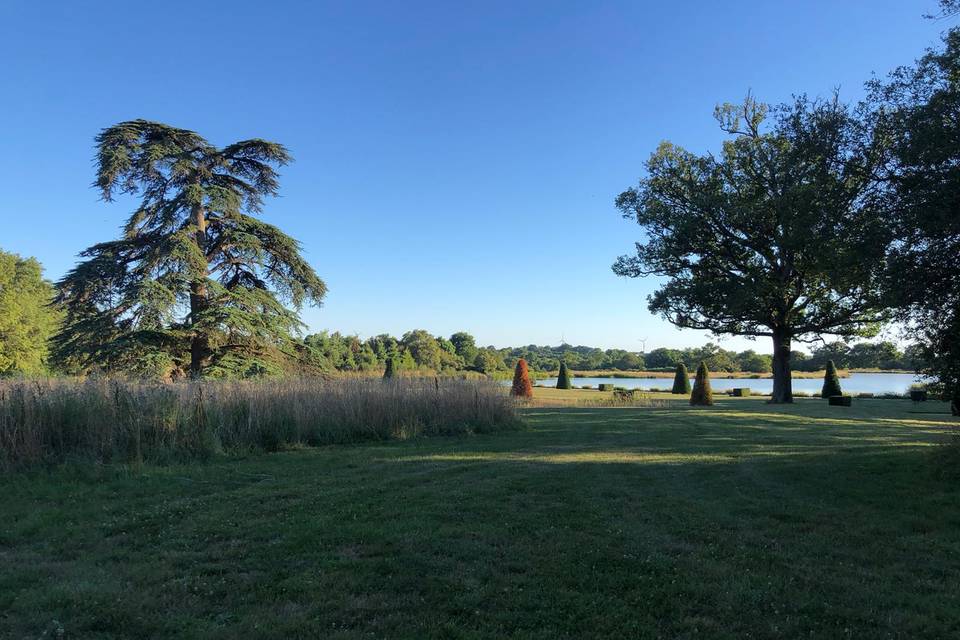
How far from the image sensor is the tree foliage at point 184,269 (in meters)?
21.2

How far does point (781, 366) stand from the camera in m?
31.9

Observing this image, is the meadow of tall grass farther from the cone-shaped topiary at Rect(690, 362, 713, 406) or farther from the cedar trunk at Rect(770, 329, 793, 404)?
the cedar trunk at Rect(770, 329, 793, 404)

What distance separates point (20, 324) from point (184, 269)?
24.4 meters

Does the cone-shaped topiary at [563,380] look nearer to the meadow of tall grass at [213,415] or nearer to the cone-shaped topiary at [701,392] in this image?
the cone-shaped topiary at [701,392]

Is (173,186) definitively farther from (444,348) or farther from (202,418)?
(444,348)

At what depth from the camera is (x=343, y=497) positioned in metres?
6.70

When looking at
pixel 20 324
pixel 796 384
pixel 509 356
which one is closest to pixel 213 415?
pixel 20 324

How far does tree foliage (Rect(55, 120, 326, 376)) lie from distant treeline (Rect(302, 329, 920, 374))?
9.55ft

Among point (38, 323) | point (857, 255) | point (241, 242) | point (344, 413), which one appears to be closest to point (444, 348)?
point (38, 323)

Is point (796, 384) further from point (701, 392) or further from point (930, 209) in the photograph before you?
point (930, 209)

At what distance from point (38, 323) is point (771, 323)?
4810 centimetres

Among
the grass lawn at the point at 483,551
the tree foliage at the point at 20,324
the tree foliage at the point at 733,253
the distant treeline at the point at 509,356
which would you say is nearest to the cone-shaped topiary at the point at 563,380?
the distant treeline at the point at 509,356

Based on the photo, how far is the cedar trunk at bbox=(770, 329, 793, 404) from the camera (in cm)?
3139

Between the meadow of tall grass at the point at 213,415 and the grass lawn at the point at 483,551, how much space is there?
107cm
